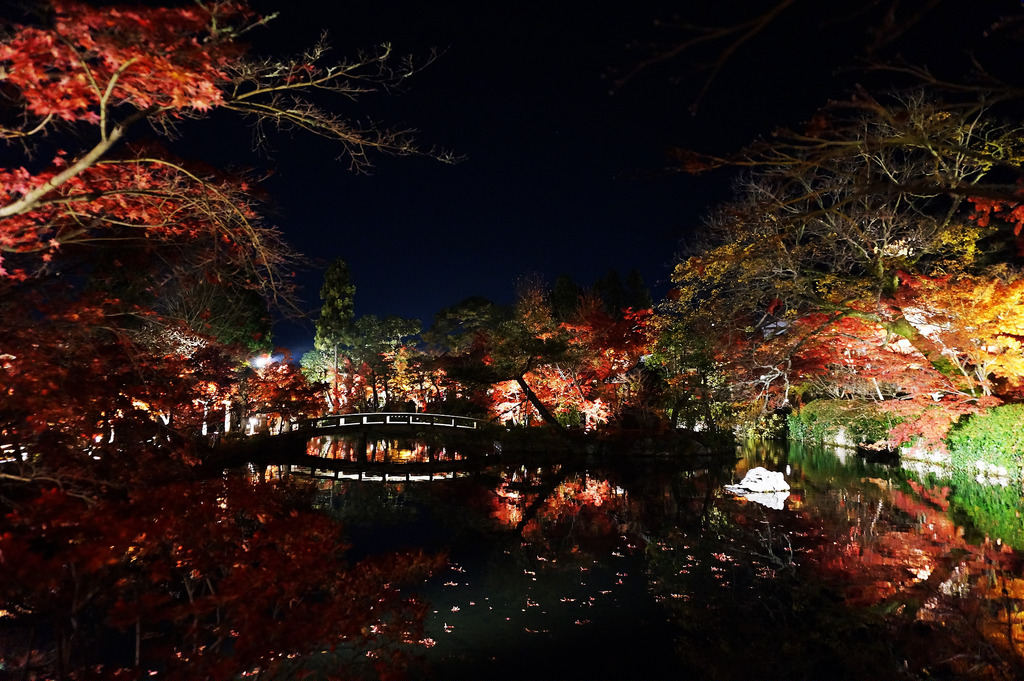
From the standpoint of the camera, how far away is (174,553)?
19.3ft

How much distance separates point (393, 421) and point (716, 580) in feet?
48.1

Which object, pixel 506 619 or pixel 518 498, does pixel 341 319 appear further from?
pixel 506 619

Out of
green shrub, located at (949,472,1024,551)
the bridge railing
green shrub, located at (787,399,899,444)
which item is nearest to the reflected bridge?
the bridge railing

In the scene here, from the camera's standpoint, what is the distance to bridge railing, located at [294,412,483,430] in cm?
1822

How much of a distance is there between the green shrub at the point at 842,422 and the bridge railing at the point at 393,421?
12372 mm

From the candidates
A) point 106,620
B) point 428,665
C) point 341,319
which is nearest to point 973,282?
point 428,665

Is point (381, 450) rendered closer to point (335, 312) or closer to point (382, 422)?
point (382, 422)

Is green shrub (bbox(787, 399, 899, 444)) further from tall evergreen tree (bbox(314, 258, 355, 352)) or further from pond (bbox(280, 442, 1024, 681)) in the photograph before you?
tall evergreen tree (bbox(314, 258, 355, 352))

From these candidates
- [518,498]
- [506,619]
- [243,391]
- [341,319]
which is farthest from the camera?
[341,319]

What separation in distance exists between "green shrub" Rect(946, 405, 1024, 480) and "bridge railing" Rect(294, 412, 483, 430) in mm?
13838

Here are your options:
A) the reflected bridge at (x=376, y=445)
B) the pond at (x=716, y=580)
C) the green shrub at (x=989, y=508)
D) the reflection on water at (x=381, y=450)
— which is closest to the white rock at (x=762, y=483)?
the pond at (x=716, y=580)

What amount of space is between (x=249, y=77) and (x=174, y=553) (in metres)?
5.22

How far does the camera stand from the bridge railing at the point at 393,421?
18219 millimetres

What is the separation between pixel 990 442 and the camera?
1086 centimetres
